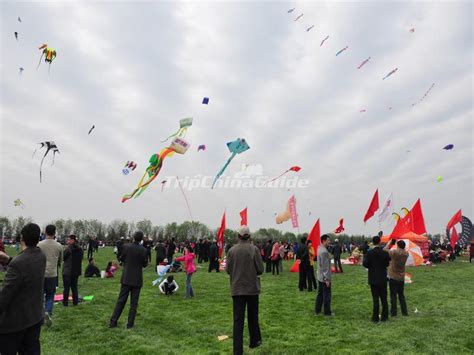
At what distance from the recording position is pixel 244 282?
5.94m

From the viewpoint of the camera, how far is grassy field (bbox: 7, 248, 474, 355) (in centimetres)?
634

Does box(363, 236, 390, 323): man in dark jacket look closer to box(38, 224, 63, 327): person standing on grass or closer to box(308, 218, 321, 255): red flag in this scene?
box(38, 224, 63, 327): person standing on grass

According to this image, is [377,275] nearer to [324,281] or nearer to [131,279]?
[324,281]

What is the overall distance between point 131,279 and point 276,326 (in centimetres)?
343

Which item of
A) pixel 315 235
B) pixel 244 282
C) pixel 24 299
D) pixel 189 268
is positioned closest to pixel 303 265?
pixel 189 268

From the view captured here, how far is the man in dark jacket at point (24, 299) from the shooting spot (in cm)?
372

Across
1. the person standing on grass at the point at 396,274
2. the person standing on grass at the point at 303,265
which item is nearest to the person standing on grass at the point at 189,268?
the person standing on grass at the point at 303,265

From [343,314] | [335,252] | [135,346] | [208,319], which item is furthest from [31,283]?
[335,252]

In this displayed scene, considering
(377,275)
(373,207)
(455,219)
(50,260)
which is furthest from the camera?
(455,219)

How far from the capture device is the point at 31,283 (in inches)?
157

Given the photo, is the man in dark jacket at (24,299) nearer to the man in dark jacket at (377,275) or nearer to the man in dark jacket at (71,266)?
the man in dark jacket at (71,266)

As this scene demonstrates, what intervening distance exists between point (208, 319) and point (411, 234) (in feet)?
65.1

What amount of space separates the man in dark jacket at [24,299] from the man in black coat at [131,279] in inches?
137

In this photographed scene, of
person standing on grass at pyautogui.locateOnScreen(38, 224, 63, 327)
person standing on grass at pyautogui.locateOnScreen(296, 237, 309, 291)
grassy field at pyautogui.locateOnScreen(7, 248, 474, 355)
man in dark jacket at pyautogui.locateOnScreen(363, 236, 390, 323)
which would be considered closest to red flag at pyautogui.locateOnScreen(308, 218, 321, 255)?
person standing on grass at pyautogui.locateOnScreen(296, 237, 309, 291)
